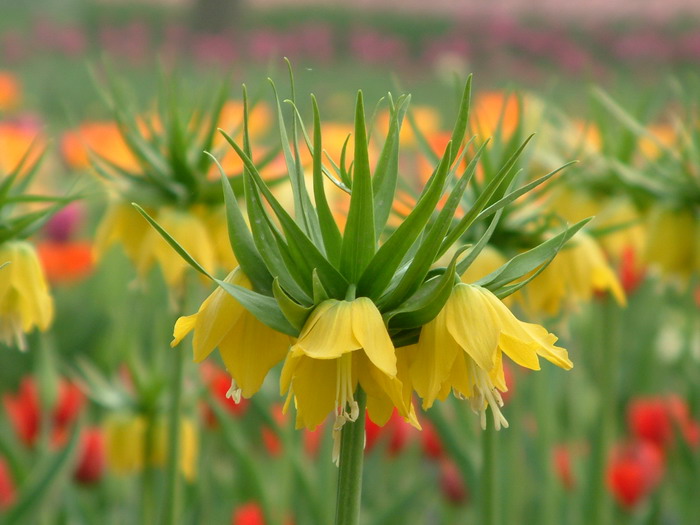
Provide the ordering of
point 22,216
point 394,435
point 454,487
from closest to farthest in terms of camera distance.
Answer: point 22,216, point 454,487, point 394,435

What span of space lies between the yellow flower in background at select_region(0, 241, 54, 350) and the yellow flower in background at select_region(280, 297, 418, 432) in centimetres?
39

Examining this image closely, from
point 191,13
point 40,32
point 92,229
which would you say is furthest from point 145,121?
point 191,13

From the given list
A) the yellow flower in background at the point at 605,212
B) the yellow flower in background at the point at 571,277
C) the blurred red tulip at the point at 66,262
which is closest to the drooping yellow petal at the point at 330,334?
the yellow flower in background at the point at 571,277

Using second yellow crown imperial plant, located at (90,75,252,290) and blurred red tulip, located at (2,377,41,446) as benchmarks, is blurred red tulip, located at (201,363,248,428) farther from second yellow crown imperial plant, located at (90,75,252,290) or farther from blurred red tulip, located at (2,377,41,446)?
second yellow crown imperial plant, located at (90,75,252,290)

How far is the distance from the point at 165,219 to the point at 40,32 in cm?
701

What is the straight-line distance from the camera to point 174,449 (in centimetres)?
125

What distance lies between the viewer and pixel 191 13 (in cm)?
1030

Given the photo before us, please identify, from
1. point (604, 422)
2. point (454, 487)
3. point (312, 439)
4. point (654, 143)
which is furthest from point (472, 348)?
point (312, 439)

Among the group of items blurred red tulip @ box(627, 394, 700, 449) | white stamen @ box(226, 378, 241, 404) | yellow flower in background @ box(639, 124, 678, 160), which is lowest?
white stamen @ box(226, 378, 241, 404)

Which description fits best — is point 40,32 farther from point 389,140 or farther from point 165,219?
point 389,140

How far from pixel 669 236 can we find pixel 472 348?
2.79 ft

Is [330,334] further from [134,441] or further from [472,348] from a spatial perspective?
[134,441]

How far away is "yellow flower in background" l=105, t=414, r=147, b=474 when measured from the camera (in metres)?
1.50

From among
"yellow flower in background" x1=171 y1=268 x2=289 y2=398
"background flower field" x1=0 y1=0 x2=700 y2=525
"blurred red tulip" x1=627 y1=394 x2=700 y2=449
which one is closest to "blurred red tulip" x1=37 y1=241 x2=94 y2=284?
"background flower field" x1=0 y1=0 x2=700 y2=525
